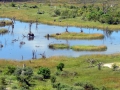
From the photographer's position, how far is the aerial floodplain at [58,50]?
33906mm

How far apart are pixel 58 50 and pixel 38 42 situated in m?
7.93

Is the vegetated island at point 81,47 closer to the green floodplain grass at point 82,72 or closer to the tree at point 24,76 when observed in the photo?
the green floodplain grass at point 82,72

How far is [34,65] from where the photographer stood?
147ft

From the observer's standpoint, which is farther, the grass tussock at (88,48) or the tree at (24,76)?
the grass tussock at (88,48)

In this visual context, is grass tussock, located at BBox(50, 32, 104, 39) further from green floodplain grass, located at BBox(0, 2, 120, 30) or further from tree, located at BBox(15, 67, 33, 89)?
tree, located at BBox(15, 67, 33, 89)

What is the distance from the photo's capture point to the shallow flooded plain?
5720 cm

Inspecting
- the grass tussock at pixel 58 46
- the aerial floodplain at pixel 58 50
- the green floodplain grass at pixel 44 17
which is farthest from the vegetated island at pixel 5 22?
the grass tussock at pixel 58 46

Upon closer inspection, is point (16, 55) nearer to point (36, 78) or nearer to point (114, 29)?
point (36, 78)

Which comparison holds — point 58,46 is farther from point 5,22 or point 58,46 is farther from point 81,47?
point 5,22

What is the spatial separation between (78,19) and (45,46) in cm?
3120

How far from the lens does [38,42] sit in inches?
2660

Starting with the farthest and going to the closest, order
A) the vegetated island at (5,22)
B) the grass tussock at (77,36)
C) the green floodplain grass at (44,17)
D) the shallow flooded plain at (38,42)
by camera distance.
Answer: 1. the green floodplain grass at (44,17)
2. the vegetated island at (5,22)
3. the grass tussock at (77,36)
4. the shallow flooded plain at (38,42)

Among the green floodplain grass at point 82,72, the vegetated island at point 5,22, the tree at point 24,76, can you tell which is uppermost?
the vegetated island at point 5,22

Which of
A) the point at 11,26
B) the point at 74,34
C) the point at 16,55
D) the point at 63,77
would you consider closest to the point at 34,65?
the point at 63,77
